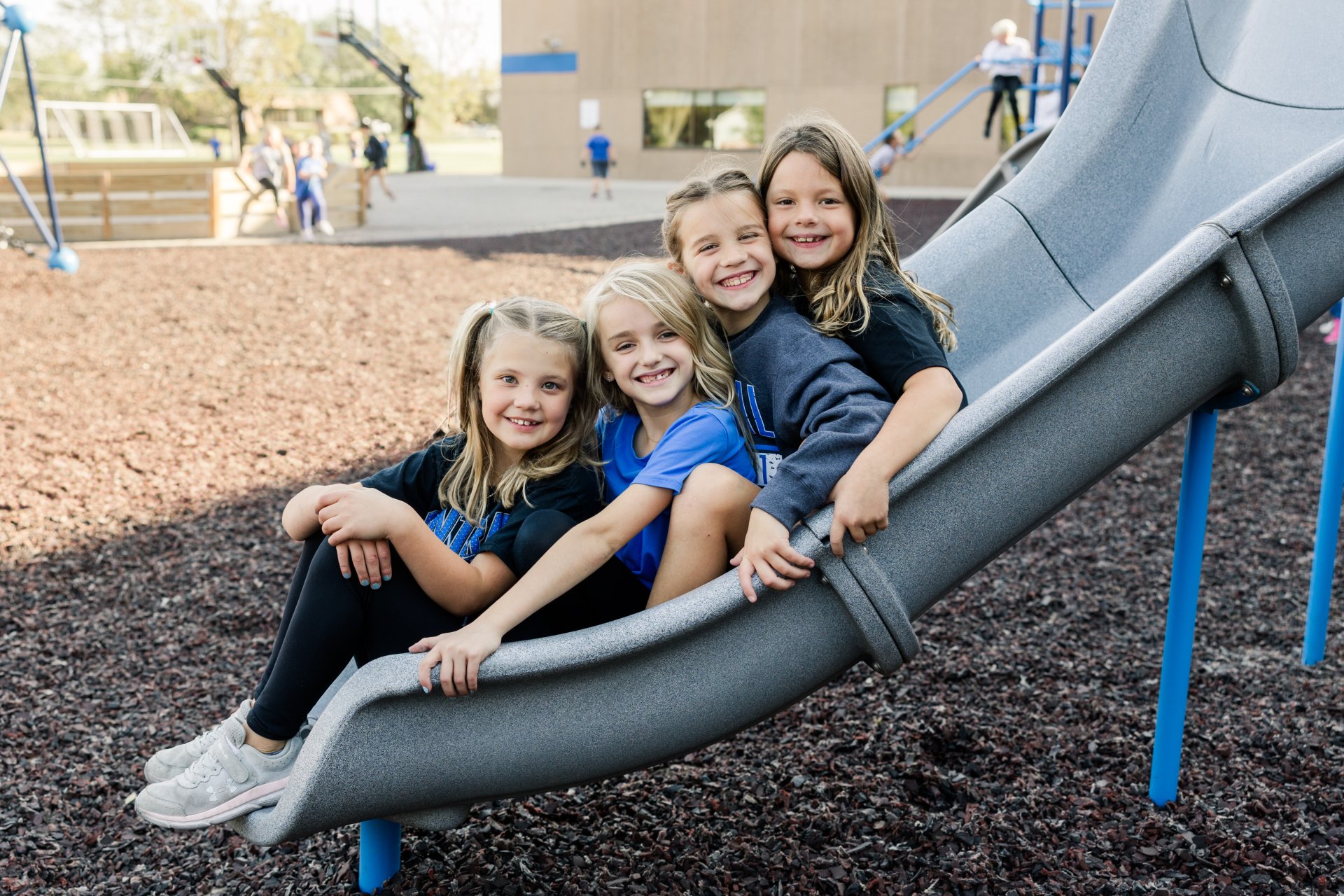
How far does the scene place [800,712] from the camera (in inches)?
118

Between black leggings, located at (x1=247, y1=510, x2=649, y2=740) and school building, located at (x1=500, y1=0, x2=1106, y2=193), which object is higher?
school building, located at (x1=500, y1=0, x2=1106, y2=193)

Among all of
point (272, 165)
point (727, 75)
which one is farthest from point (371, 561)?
point (727, 75)

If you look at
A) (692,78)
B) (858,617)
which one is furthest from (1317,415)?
(692,78)

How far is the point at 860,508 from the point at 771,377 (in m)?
0.42

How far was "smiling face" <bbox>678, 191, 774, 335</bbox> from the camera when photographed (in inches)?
84.0

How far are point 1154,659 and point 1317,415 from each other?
10.5 feet

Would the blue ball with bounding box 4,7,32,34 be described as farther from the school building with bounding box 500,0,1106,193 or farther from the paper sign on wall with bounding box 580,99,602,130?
the paper sign on wall with bounding box 580,99,602,130

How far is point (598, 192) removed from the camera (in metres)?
22.7

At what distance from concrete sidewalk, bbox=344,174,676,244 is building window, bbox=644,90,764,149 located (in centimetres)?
121

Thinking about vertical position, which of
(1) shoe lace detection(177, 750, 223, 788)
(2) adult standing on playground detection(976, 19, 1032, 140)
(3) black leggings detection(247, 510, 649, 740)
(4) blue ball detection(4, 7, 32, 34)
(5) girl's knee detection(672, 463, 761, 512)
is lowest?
(1) shoe lace detection(177, 750, 223, 788)

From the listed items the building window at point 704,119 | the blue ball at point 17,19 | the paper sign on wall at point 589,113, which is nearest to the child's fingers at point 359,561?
the blue ball at point 17,19

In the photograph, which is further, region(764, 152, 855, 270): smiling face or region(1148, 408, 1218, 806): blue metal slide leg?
region(1148, 408, 1218, 806): blue metal slide leg

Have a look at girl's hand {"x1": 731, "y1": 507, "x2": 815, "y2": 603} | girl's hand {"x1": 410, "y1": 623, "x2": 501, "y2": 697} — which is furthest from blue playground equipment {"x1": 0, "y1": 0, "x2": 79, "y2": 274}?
girl's hand {"x1": 731, "y1": 507, "x2": 815, "y2": 603}

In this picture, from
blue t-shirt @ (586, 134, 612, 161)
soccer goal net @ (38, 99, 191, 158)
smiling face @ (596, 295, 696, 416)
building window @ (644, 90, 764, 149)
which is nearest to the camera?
smiling face @ (596, 295, 696, 416)
